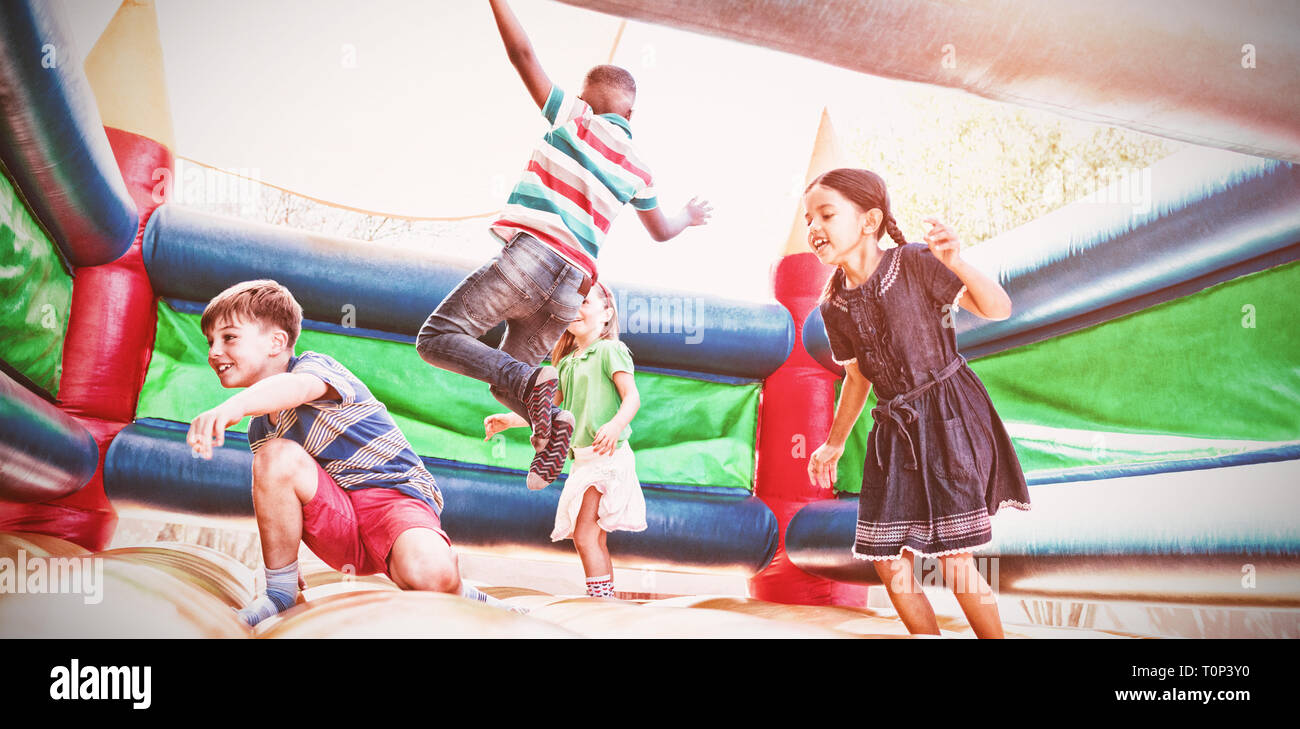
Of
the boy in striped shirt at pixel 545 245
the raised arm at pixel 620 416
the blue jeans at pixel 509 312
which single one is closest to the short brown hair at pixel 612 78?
the boy in striped shirt at pixel 545 245

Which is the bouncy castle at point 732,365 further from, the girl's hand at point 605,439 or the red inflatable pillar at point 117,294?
the girl's hand at point 605,439

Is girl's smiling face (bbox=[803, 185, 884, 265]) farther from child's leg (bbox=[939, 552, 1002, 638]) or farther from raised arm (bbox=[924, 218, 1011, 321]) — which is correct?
child's leg (bbox=[939, 552, 1002, 638])

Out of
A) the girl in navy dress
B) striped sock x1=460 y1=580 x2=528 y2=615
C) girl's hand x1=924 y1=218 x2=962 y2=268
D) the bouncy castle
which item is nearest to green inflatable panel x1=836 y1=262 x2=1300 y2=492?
the bouncy castle

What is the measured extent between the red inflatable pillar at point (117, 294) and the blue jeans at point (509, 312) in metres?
0.53

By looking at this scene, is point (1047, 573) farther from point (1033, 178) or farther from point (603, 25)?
point (603, 25)

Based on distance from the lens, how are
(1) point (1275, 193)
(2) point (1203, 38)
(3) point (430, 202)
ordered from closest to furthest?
1. (2) point (1203, 38)
2. (1) point (1275, 193)
3. (3) point (430, 202)

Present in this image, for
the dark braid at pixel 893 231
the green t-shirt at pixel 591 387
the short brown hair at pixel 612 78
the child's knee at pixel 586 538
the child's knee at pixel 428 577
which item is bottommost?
the child's knee at pixel 428 577

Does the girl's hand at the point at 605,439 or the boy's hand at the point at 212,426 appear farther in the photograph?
the girl's hand at the point at 605,439

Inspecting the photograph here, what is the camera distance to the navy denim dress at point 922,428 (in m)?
Answer: 1.77

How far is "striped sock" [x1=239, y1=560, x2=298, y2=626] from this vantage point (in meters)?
1.57

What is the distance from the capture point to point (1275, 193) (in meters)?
1.73

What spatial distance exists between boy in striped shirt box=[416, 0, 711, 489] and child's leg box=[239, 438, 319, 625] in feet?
1.07
